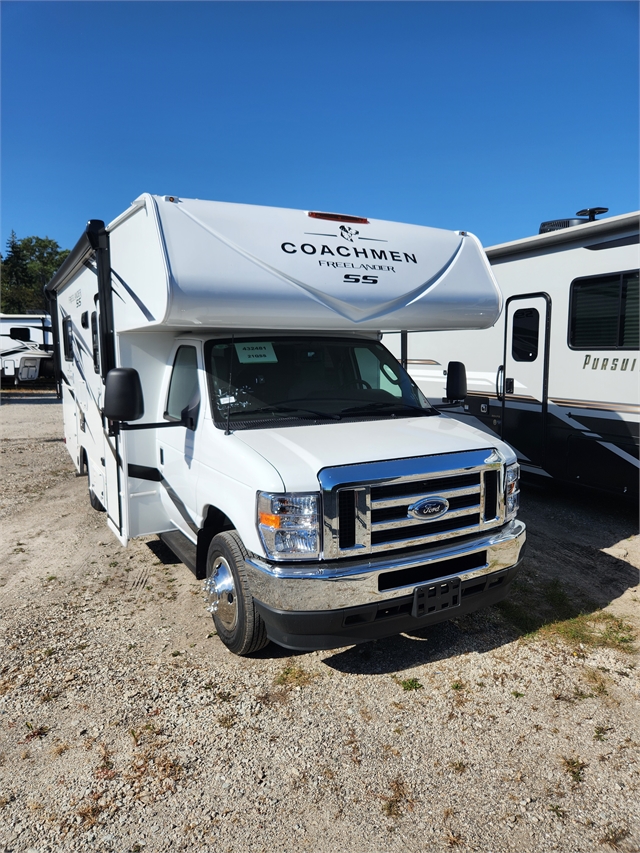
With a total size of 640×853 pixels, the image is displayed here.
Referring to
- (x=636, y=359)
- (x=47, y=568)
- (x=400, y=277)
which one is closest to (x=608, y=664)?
(x=400, y=277)

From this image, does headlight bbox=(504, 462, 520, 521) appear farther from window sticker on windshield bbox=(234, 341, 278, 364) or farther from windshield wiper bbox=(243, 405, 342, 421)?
window sticker on windshield bbox=(234, 341, 278, 364)

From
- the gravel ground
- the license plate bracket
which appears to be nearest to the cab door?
the gravel ground

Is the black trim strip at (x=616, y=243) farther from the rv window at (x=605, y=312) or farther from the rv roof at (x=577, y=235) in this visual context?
the rv window at (x=605, y=312)

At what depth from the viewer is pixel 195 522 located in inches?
181

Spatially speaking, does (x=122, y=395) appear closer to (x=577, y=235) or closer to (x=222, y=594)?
(x=222, y=594)

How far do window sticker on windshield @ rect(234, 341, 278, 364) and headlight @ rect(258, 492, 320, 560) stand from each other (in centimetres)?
144

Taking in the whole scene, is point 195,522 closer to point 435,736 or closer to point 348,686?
point 348,686

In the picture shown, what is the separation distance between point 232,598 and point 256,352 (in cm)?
182

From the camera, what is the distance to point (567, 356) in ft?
23.6

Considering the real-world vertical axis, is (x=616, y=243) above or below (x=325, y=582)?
above

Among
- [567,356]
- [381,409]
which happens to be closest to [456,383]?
[381,409]

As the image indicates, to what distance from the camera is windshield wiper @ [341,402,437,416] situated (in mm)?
4668

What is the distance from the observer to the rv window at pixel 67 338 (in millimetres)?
7450

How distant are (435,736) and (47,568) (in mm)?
4027
